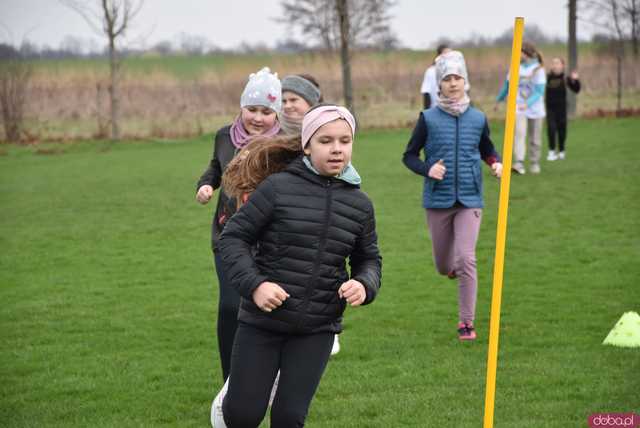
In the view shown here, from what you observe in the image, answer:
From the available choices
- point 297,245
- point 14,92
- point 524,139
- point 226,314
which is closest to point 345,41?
point 14,92

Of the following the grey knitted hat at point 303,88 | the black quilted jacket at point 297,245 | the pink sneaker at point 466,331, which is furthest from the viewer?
the pink sneaker at point 466,331

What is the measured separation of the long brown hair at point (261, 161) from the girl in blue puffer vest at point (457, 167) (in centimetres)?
282

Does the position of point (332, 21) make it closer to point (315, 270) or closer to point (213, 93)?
point (213, 93)

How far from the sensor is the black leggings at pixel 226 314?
5.53 metres

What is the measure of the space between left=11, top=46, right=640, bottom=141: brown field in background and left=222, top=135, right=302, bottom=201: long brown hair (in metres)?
26.9

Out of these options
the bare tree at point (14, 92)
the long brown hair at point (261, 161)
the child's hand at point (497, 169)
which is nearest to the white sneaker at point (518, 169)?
the child's hand at point (497, 169)

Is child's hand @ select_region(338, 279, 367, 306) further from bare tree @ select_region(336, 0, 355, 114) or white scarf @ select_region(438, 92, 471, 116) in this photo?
bare tree @ select_region(336, 0, 355, 114)

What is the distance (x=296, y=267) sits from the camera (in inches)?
167

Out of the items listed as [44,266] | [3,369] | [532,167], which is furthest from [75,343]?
[532,167]

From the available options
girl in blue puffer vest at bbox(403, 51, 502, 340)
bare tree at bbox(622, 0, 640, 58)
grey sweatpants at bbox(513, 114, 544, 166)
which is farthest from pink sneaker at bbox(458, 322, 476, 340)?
bare tree at bbox(622, 0, 640, 58)

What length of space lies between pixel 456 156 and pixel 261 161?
313 cm

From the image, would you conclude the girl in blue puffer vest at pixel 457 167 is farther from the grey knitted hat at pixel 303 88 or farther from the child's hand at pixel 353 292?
the child's hand at pixel 353 292

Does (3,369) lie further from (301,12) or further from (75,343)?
(301,12)

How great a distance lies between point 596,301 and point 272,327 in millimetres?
5090
